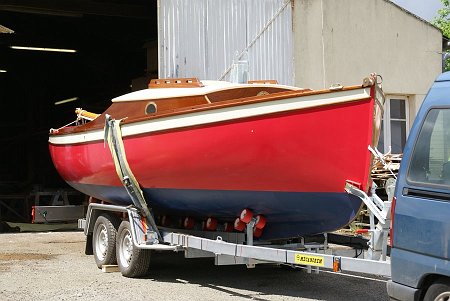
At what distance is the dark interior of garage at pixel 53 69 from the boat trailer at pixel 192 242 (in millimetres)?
7937

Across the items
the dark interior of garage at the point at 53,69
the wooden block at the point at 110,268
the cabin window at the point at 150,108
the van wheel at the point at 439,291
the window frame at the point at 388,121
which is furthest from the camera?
the dark interior of garage at the point at 53,69

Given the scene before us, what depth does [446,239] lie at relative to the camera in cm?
471

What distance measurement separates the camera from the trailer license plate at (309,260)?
6355 millimetres

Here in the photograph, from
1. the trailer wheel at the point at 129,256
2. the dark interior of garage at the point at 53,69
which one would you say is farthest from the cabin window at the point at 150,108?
the dark interior of garage at the point at 53,69

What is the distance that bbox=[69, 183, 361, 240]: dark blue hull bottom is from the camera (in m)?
7.11

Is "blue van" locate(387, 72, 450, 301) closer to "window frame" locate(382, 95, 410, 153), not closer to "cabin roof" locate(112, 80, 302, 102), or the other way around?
"cabin roof" locate(112, 80, 302, 102)

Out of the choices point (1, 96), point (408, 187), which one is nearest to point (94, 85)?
point (1, 96)

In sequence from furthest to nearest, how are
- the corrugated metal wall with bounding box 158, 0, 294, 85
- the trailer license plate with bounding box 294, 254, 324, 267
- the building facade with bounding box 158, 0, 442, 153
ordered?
1. the building facade with bounding box 158, 0, 442, 153
2. the corrugated metal wall with bounding box 158, 0, 294, 85
3. the trailer license plate with bounding box 294, 254, 324, 267

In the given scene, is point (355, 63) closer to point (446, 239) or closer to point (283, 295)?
point (283, 295)

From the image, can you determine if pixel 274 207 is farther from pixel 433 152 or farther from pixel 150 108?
pixel 433 152

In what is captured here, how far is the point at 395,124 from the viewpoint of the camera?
15.5 metres

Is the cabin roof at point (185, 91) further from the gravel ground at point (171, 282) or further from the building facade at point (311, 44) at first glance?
the building facade at point (311, 44)

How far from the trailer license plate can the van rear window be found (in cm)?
155

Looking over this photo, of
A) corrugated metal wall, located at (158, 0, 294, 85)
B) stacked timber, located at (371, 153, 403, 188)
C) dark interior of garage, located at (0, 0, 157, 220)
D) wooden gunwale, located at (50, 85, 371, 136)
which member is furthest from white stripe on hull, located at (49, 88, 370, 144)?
dark interior of garage, located at (0, 0, 157, 220)
